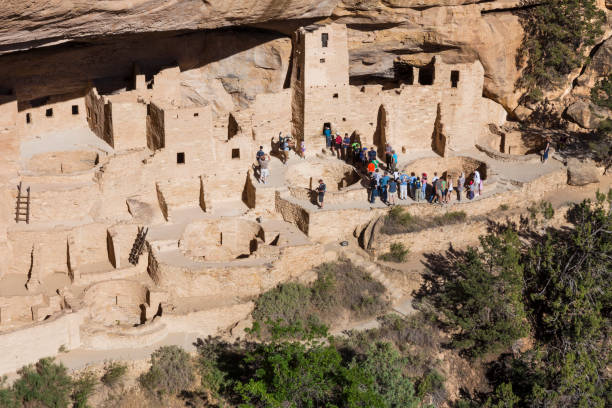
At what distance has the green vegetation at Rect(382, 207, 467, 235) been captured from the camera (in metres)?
26.6

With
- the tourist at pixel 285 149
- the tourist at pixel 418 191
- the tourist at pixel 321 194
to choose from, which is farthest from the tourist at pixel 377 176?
the tourist at pixel 285 149

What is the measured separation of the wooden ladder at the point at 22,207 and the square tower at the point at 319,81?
9.51 m

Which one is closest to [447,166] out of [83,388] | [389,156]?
[389,156]

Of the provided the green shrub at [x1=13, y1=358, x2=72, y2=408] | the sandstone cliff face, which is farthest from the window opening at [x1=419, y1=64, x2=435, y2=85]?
the green shrub at [x1=13, y1=358, x2=72, y2=408]

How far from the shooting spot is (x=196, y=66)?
29.8 m

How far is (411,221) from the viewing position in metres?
27.0

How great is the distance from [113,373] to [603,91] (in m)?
19.9

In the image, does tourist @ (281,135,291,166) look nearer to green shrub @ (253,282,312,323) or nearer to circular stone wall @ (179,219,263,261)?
circular stone wall @ (179,219,263,261)

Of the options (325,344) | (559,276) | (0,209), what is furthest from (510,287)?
(0,209)

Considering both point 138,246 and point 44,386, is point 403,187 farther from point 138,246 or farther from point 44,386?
point 44,386

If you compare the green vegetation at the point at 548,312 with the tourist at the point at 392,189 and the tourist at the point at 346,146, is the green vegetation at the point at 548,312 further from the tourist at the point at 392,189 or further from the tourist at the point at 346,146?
the tourist at the point at 346,146

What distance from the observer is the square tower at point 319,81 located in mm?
28672

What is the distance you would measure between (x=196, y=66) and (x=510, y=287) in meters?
12.9

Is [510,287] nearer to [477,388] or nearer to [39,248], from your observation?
[477,388]
